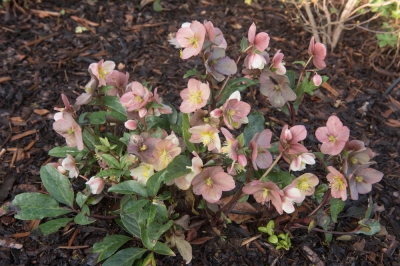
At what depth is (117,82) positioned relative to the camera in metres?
1.61

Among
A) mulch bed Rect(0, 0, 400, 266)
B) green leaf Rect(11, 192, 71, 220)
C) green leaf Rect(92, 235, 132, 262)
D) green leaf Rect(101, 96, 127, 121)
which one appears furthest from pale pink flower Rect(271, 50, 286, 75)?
green leaf Rect(11, 192, 71, 220)

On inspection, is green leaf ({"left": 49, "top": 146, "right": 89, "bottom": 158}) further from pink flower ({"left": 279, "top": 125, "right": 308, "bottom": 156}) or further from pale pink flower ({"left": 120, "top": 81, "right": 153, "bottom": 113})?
pink flower ({"left": 279, "top": 125, "right": 308, "bottom": 156})

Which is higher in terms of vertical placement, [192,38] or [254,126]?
[192,38]

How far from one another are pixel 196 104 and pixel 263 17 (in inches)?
75.3

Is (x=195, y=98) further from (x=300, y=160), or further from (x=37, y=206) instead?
(x=37, y=206)

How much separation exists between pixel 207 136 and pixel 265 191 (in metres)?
0.26

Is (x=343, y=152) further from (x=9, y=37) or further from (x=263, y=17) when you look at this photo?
(x=9, y=37)

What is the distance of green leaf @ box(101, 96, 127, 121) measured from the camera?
162 cm

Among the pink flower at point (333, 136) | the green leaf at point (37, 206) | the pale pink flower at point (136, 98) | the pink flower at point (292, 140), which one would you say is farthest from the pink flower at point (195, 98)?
the green leaf at point (37, 206)

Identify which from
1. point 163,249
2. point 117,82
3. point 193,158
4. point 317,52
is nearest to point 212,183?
point 193,158

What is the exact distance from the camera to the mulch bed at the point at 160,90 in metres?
1.73

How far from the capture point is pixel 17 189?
188 centimetres

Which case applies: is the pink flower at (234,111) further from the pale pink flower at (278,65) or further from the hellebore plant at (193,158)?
the pale pink flower at (278,65)

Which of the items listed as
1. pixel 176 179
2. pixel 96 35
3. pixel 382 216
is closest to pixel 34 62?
→ pixel 96 35
